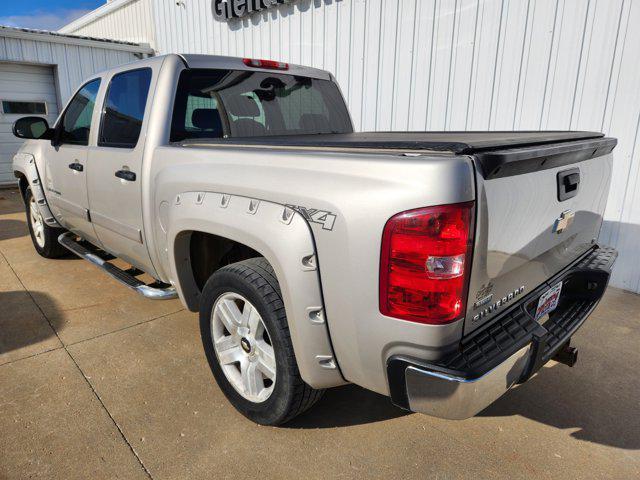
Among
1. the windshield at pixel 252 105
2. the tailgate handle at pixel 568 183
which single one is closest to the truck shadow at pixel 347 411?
the tailgate handle at pixel 568 183

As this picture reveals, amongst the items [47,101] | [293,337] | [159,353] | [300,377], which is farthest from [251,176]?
[47,101]

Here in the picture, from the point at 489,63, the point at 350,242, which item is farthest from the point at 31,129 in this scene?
the point at 489,63

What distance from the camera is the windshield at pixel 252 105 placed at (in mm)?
2705

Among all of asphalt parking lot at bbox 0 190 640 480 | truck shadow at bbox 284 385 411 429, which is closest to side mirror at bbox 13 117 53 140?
asphalt parking lot at bbox 0 190 640 480

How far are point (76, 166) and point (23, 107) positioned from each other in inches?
342

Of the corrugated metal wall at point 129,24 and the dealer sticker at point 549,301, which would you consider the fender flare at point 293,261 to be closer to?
the dealer sticker at point 549,301

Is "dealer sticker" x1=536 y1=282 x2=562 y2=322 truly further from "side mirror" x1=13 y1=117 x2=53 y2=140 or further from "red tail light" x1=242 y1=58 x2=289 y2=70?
"side mirror" x1=13 y1=117 x2=53 y2=140

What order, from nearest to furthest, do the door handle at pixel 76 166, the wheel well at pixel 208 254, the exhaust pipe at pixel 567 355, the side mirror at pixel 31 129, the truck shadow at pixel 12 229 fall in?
the exhaust pipe at pixel 567 355, the wheel well at pixel 208 254, the door handle at pixel 76 166, the side mirror at pixel 31 129, the truck shadow at pixel 12 229

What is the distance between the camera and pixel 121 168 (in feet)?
9.41

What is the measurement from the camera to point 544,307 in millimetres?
2039

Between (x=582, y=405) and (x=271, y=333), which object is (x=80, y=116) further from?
(x=582, y=405)

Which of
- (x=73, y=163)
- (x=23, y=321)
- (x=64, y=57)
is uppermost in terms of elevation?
(x=64, y=57)

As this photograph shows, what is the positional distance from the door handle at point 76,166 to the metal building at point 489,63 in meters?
3.84

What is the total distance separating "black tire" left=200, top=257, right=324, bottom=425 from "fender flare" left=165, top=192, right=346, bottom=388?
100mm
